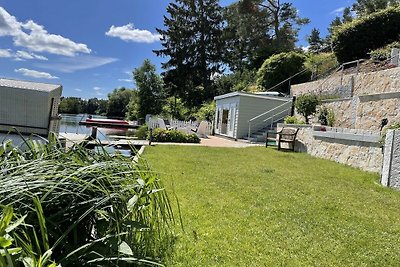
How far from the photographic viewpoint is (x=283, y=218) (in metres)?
4.22

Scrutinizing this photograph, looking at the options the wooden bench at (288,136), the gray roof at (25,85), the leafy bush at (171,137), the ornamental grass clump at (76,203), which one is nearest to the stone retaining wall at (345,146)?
the wooden bench at (288,136)

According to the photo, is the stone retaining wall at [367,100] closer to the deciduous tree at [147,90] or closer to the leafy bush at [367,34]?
the leafy bush at [367,34]

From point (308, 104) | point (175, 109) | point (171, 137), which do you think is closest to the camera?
point (308, 104)

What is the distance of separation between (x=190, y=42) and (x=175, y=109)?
27.5ft

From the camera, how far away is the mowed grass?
309 cm

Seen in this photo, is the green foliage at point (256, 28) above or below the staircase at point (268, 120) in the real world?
above

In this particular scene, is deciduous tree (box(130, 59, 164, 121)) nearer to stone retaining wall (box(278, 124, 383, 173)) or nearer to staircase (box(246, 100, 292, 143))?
staircase (box(246, 100, 292, 143))

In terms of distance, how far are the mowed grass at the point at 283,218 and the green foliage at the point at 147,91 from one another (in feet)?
91.8

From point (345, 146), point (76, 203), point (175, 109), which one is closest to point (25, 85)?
point (76, 203)

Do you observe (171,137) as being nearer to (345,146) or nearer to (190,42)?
(345,146)

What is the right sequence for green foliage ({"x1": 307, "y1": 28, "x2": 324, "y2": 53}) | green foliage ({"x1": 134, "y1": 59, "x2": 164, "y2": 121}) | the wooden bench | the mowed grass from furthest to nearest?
green foliage ({"x1": 307, "y1": 28, "x2": 324, "y2": 53}) < green foliage ({"x1": 134, "y1": 59, "x2": 164, "y2": 121}) < the wooden bench < the mowed grass

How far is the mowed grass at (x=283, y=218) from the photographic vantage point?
3.09 meters

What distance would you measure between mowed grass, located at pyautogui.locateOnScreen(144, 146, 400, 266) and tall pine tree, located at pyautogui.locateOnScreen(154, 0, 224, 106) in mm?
30758

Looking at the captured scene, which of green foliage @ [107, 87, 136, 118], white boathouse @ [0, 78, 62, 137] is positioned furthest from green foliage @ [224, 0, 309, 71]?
white boathouse @ [0, 78, 62, 137]
